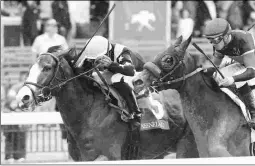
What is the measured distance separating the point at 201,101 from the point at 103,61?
1.10 m

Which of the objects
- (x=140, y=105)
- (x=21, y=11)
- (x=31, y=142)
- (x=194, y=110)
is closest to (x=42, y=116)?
Result: (x=31, y=142)

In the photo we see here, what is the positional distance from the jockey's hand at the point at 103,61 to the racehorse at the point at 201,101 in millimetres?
504

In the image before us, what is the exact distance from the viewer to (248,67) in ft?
25.1

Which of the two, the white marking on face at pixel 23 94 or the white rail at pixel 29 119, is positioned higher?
the white marking on face at pixel 23 94

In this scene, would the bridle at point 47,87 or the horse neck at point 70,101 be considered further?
the horse neck at point 70,101

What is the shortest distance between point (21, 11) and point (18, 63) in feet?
4.22

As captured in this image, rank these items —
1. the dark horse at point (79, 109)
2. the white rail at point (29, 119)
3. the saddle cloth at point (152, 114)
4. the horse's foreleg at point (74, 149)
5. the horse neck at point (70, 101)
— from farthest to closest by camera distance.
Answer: the white rail at point (29, 119) → the saddle cloth at point (152, 114) → the horse's foreleg at point (74, 149) → the horse neck at point (70, 101) → the dark horse at point (79, 109)

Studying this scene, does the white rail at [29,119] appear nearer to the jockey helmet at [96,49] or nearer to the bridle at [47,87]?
the jockey helmet at [96,49]

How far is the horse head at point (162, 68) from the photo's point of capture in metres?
7.64

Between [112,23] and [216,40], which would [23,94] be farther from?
[112,23]

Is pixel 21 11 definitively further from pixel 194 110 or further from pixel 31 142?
pixel 194 110

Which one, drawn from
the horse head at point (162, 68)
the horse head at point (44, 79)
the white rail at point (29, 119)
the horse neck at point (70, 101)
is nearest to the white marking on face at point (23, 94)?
the horse head at point (44, 79)

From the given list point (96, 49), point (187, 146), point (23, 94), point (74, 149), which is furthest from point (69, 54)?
point (187, 146)

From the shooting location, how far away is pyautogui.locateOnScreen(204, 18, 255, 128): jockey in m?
7.59
